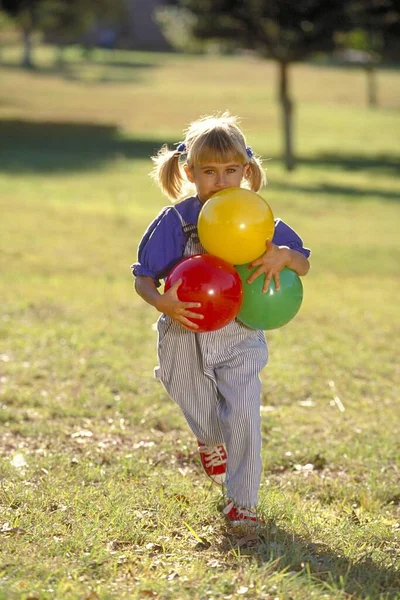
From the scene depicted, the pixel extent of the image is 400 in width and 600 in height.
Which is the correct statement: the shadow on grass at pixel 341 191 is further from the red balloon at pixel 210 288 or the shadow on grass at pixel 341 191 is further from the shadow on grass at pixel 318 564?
the shadow on grass at pixel 318 564

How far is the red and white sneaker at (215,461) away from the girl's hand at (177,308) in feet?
2.61

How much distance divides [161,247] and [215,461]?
1.03 m

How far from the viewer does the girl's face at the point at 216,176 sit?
426cm

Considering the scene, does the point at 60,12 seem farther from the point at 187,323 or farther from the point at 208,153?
the point at 187,323

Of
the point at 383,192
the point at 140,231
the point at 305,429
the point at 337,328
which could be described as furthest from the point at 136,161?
the point at 305,429

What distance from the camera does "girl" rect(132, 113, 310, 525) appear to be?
419cm

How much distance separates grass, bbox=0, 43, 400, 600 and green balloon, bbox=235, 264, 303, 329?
814 millimetres

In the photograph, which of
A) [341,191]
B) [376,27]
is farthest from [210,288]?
[376,27]

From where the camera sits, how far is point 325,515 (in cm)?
456

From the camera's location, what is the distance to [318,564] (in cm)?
372

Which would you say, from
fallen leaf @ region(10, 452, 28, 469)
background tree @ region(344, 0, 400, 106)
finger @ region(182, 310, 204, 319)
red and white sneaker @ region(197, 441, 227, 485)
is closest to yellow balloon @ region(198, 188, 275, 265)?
finger @ region(182, 310, 204, 319)

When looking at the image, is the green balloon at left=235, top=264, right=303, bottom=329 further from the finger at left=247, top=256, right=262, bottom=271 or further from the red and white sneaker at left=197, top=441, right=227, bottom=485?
the red and white sneaker at left=197, top=441, right=227, bottom=485

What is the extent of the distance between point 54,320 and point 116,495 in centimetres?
439

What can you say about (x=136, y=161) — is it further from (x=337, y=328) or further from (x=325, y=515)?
(x=325, y=515)
